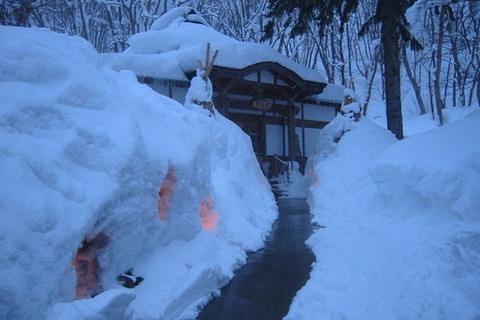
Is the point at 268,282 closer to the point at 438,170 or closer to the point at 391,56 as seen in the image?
the point at 438,170

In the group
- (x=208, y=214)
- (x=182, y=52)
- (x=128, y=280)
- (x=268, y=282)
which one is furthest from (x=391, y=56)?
(x=128, y=280)

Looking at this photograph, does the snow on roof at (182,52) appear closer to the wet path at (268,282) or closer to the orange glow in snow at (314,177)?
the orange glow in snow at (314,177)

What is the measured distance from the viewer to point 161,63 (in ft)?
45.6

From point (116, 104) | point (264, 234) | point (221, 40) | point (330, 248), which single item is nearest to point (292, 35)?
point (221, 40)

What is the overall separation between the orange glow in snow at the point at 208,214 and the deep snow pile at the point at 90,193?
97 millimetres

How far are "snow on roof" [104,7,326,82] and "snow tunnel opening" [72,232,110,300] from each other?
10.1 meters

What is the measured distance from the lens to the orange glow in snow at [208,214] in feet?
22.3

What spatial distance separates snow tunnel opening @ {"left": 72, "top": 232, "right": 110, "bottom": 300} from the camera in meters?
4.01

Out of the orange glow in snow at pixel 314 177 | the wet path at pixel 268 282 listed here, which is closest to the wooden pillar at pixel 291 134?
the orange glow in snow at pixel 314 177

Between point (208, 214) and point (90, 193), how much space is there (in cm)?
342

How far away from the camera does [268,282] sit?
5324 millimetres

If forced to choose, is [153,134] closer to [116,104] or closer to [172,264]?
[116,104]

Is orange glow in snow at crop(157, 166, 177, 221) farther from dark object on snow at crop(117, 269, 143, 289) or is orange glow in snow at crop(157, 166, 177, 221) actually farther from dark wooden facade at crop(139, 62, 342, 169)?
dark wooden facade at crop(139, 62, 342, 169)

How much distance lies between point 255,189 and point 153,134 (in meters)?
5.45
